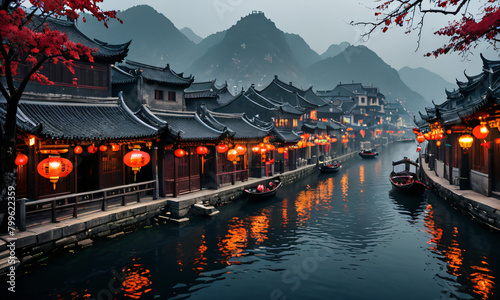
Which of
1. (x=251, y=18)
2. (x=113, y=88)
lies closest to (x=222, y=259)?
(x=113, y=88)

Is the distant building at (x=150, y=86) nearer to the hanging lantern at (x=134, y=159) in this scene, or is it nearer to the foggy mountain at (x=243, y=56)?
the hanging lantern at (x=134, y=159)

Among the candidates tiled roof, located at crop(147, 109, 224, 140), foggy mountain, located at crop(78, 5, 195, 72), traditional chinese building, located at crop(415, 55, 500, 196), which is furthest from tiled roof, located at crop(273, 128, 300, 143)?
foggy mountain, located at crop(78, 5, 195, 72)

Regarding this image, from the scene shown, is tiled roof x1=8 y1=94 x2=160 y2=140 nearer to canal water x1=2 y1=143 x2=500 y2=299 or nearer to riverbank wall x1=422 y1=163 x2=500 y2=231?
canal water x1=2 y1=143 x2=500 y2=299

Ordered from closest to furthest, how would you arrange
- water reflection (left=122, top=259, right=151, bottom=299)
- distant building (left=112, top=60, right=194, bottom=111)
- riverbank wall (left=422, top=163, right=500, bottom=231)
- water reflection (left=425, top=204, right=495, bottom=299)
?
water reflection (left=122, top=259, right=151, bottom=299), water reflection (left=425, top=204, right=495, bottom=299), riverbank wall (left=422, top=163, right=500, bottom=231), distant building (left=112, top=60, right=194, bottom=111)

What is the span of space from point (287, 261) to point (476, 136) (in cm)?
1009

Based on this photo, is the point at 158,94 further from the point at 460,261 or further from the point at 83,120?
the point at 460,261

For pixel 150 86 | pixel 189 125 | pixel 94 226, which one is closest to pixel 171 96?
pixel 150 86

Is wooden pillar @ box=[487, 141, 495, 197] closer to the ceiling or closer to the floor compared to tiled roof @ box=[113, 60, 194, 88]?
closer to the floor

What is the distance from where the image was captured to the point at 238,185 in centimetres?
2327

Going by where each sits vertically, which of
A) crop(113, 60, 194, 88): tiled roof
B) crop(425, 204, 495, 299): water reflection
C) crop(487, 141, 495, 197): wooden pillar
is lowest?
crop(425, 204, 495, 299): water reflection

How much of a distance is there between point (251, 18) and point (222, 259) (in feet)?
534

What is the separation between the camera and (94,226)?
43.0ft

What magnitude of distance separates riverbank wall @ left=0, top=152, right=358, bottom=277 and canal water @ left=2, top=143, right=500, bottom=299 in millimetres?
560

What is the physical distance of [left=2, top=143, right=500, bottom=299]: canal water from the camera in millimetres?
9273
